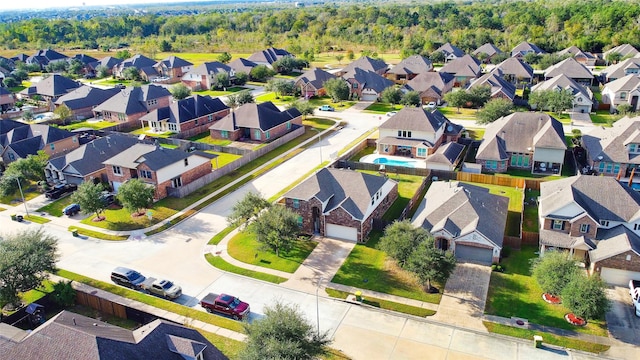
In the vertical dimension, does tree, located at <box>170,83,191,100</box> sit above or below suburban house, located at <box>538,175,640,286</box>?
above

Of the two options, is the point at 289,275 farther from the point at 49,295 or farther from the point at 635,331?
the point at 635,331

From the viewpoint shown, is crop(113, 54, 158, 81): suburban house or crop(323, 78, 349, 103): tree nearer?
crop(323, 78, 349, 103): tree

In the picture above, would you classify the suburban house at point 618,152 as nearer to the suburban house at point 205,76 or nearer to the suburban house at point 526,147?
the suburban house at point 526,147

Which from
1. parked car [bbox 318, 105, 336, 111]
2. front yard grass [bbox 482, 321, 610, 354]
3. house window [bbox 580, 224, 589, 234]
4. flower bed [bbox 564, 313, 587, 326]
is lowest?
front yard grass [bbox 482, 321, 610, 354]

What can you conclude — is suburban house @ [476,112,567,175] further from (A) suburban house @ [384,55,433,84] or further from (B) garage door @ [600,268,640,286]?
(A) suburban house @ [384,55,433,84]

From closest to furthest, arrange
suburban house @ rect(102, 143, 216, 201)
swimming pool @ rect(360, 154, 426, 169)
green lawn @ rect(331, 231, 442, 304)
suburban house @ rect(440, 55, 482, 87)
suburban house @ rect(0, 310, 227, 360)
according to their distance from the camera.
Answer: suburban house @ rect(0, 310, 227, 360), green lawn @ rect(331, 231, 442, 304), suburban house @ rect(102, 143, 216, 201), swimming pool @ rect(360, 154, 426, 169), suburban house @ rect(440, 55, 482, 87)

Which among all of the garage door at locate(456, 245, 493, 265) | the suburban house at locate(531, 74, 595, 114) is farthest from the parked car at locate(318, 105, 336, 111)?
the garage door at locate(456, 245, 493, 265)

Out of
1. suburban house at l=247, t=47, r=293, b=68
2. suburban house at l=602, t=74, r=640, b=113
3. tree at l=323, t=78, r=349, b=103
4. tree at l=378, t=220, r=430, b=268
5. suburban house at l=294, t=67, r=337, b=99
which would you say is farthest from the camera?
suburban house at l=247, t=47, r=293, b=68
